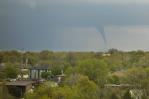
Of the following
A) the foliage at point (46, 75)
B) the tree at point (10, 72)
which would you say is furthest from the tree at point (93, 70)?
the tree at point (10, 72)

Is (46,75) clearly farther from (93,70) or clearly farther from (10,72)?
(93,70)

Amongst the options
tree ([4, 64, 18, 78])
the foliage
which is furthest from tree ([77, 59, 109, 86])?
tree ([4, 64, 18, 78])

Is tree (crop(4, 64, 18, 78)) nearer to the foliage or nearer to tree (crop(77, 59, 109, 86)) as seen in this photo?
the foliage

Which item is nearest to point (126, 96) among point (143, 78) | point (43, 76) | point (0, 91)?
point (143, 78)

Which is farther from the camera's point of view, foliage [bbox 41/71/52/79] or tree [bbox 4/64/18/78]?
foliage [bbox 41/71/52/79]

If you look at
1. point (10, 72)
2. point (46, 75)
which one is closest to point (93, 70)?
point (46, 75)

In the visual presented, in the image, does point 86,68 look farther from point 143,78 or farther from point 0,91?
point 0,91

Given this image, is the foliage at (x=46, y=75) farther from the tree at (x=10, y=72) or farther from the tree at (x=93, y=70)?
the tree at (x=93, y=70)

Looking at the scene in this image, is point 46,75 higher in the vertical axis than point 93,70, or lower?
lower

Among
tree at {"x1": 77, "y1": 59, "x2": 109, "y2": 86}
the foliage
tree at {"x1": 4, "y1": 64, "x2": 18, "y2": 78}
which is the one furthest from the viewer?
the foliage

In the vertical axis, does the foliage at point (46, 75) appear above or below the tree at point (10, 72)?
below

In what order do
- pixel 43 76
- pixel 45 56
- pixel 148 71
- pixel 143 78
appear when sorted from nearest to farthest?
pixel 143 78 → pixel 148 71 → pixel 43 76 → pixel 45 56
